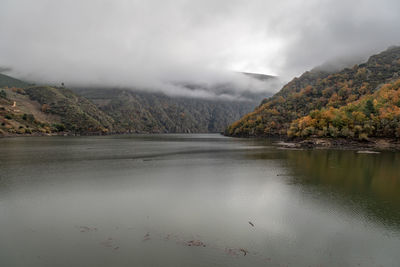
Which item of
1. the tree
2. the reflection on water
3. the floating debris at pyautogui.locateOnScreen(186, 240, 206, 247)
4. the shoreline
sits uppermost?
the tree

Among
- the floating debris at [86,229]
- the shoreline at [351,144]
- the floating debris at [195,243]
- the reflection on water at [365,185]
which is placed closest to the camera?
the floating debris at [195,243]

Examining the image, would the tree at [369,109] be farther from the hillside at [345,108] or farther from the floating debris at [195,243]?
the floating debris at [195,243]

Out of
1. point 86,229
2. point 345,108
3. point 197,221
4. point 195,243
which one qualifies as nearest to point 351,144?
point 345,108

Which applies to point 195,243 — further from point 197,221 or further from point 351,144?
point 351,144

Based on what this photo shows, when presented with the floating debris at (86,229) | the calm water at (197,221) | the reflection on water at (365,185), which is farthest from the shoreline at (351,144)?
the floating debris at (86,229)

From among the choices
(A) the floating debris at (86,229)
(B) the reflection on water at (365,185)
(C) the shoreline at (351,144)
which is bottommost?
(A) the floating debris at (86,229)

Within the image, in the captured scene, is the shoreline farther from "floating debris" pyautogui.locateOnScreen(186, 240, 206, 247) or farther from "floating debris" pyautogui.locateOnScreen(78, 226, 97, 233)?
"floating debris" pyautogui.locateOnScreen(78, 226, 97, 233)

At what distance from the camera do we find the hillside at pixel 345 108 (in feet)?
299

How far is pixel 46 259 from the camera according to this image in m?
13.4

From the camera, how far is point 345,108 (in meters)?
107

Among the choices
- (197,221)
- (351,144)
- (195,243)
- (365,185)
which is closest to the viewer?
(195,243)

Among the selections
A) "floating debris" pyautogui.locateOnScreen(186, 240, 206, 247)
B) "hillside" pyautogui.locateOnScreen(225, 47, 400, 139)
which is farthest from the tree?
"floating debris" pyautogui.locateOnScreen(186, 240, 206, 247)

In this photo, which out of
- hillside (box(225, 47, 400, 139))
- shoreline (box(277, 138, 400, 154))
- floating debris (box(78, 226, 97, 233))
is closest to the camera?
floating debris (box(78, 226, 97, 233))

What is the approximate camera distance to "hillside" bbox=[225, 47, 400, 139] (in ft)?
299
